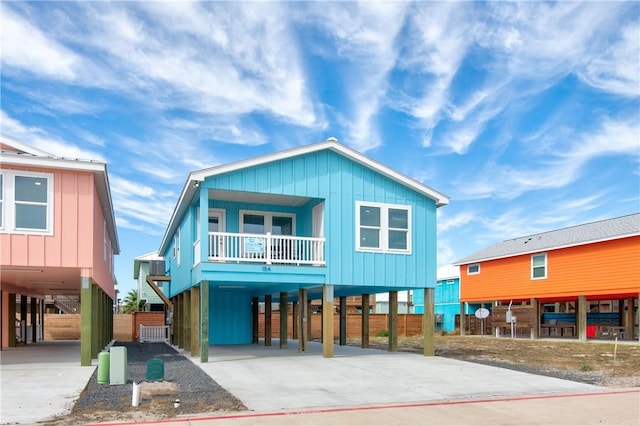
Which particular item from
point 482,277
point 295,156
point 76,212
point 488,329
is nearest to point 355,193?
point 295,156

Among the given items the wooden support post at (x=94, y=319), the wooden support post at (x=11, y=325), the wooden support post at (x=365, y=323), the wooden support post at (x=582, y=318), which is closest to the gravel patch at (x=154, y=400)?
the wooden support post at (x=94, y=319)

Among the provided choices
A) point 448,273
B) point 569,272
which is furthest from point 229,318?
point 448,273

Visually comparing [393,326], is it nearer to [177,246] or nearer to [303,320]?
[303,320]

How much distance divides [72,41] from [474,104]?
1420 centimetres

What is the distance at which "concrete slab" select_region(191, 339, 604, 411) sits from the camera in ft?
35.7

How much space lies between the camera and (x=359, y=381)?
13008 millimetres

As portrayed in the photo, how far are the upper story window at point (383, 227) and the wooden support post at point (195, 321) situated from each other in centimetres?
529

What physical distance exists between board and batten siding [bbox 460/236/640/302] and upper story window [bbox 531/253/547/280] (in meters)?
0.24

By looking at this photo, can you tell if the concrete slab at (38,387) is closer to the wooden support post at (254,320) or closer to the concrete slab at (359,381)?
the concrete slab at (359,381)

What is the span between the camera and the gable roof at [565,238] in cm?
2634

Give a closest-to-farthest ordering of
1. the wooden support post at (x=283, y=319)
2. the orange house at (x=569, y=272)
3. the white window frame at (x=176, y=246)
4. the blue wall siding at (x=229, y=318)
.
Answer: the wooden support post at (x=283, y=319)
the white window frame at (x=176, y=246)
the blue wall siding at (x=229, y=318)
the orange house at (x=569, y=272)

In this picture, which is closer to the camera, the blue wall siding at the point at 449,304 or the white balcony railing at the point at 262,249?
the white balcony railing at the point at 262,249

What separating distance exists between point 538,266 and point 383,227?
15198 mm

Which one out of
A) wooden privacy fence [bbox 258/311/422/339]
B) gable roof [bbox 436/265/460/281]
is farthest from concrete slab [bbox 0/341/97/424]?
gable roof [bbox 436/265/460/281]
